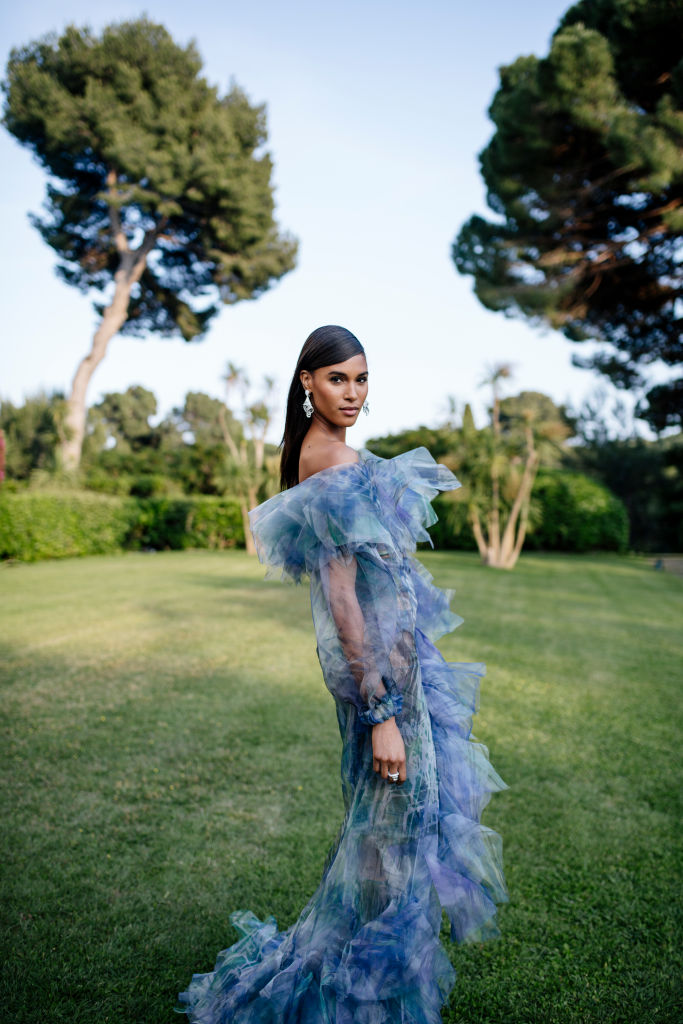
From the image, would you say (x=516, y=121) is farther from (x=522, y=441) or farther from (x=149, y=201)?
(x=149, y=201)

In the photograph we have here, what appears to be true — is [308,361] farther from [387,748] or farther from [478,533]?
[478,533]

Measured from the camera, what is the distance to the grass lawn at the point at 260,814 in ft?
6.39

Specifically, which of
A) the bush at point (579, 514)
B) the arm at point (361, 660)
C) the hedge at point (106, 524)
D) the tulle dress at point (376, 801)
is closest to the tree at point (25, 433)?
the hedge at point (106, 524)

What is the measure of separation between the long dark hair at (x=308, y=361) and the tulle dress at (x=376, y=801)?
271 millimetres

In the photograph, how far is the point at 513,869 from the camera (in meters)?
2.54

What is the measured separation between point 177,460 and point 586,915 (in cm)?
2643

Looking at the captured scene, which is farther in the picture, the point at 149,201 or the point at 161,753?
the point at 149,201

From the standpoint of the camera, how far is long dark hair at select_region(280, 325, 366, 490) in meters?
1.58

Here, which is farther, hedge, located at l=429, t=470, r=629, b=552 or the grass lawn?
hedge, located at l=429, t=470, r=629, b=552

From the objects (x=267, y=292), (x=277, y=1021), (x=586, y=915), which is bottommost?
(x=586, y=915)

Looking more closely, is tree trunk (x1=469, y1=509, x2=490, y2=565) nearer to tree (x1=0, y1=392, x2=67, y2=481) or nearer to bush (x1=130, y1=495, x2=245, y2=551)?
bush (x1=130, y1=495, x2=245, y2=551)

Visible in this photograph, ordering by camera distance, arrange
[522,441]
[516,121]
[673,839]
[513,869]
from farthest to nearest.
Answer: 1. [522,441]
2. [516,121]
3. [673,839]
4. [513,869]

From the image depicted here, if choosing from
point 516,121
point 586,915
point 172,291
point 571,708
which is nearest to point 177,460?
point 172,291

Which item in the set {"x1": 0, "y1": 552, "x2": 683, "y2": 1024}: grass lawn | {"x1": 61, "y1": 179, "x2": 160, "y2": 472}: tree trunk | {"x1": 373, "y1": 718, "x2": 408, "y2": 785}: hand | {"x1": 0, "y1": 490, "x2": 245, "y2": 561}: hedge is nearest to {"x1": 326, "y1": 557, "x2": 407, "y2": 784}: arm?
{"x1": 373, "y1": 718, "x2": 408, "y2": 785}: hand
